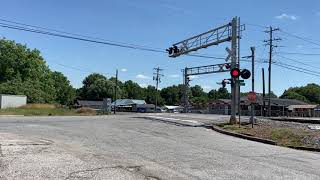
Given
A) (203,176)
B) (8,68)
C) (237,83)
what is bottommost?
(203,176)

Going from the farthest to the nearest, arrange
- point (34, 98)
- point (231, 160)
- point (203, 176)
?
point (34, 98) < point (231, 160) < point (203, 176)

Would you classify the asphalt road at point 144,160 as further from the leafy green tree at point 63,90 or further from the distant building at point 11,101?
the leafy green tree at point 63,90

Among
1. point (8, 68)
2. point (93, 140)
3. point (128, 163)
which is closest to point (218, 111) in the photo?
point (8, 68)

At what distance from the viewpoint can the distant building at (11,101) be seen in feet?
236

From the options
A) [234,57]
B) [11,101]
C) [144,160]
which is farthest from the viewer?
[11,101]

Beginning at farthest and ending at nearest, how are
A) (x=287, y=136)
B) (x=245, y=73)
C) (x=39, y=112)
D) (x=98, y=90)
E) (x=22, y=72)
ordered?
(x=98, y=90), (x=22, y=72), (x=39, y=112), (x=245, y=73), (x=287, y=136)

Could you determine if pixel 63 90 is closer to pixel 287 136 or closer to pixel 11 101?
pixel 11 101

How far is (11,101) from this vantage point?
74188mm

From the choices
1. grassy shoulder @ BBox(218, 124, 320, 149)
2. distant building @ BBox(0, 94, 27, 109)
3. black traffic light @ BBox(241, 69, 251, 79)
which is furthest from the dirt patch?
distant building @ BBox(0, 94, 27, 109)

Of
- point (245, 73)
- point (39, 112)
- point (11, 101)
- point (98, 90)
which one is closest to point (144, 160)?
point (245, 73)

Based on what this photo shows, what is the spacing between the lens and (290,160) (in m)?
15.4

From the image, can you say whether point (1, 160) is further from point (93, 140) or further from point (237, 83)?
point (237, 83)

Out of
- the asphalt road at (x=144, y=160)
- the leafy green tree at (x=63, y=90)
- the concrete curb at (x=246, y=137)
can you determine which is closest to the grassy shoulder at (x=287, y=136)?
the concrete curb at (x=246, y=137)

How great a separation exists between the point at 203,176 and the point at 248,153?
5840 millimetres
